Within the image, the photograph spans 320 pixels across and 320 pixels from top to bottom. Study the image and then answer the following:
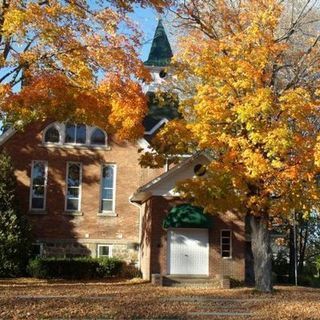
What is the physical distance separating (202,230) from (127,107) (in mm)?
9330

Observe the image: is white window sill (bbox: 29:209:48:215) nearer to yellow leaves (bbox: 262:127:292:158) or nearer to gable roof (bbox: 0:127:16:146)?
gable roof (bbox: 0:127:16:146)

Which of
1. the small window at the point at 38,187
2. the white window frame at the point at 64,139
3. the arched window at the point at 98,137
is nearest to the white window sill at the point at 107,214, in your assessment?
the small window at the point at 38,187

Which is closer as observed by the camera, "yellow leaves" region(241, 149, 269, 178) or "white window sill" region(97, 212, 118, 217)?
"yellow leaves" region(241, 149, 269, 178)

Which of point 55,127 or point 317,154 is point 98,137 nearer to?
point 55,127

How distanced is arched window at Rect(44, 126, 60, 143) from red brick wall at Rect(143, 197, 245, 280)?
6.16 m

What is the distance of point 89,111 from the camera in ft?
58.5

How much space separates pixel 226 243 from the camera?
2611 centimetres

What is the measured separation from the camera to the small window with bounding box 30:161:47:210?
→ 27875 millimetres

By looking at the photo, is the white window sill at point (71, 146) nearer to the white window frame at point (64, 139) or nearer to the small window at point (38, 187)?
the white window frame at point (64, 139)

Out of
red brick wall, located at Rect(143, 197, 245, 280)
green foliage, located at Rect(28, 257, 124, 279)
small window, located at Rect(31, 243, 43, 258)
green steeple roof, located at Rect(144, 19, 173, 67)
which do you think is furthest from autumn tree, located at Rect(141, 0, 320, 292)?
green steeple roof, located at Rect(144, 19, 173, 67)

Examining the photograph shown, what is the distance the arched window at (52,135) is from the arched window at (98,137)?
177 cm

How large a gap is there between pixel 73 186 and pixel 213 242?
309 inches

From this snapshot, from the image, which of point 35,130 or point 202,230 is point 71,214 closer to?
point 35,130

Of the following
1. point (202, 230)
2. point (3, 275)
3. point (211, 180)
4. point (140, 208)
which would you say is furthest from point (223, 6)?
point (3, 275)
